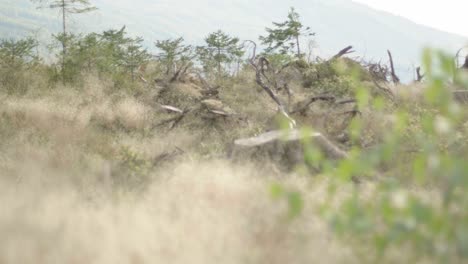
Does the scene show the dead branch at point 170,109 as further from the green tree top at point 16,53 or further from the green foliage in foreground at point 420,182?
the green foliage in foreground at point 420,182

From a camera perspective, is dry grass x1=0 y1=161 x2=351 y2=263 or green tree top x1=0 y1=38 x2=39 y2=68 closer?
dry grass x1=0 y1=161 x2=351 y2=263

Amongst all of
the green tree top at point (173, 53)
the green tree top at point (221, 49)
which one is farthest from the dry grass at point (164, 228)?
the green tree top at point (221, 49)

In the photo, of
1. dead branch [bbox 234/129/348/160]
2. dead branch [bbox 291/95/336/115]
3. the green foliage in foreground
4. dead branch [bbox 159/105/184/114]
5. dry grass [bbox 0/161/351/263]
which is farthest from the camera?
dead branch [bbox 159/105/184/114]

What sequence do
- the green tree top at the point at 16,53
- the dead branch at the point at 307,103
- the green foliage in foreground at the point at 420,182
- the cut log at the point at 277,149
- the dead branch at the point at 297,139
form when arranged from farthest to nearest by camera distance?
the green tree top at the point at 16,53, the dead branch at the point at 307,103, the dead branch at the point at 297,139, the cut log at the point at 277,149, the green foliage in foreground at the point at 420,182

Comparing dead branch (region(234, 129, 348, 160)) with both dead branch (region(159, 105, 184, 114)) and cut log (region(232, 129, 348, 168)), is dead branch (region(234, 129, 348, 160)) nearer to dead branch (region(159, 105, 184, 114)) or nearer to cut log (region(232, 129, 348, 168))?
cut log (region(232, 129, 348, 168))

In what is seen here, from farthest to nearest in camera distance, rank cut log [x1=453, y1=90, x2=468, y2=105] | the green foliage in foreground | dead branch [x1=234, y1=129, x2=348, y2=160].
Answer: cut log [x1=453, y1=90, x2=468, y2=105] < dead branch [x1=234, y1=129, x2=348, y2=160] < the green foliage in foreground

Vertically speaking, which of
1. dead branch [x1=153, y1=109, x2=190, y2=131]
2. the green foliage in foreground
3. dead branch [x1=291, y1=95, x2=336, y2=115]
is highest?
the green foliage in foreground

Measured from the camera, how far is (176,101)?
1390 centimetres

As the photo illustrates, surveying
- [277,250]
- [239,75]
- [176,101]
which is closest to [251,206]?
[277,250]

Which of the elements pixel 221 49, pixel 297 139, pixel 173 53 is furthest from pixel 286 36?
pixel 297 139

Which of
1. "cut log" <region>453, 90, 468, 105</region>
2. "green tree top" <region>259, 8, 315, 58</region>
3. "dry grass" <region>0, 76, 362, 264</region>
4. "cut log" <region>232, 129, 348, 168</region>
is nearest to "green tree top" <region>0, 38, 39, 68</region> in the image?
"dry grass" <region>0, 76, 362, 264</region>

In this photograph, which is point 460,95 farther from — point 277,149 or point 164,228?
point 164,228

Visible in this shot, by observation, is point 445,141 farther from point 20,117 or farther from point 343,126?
point 20,117

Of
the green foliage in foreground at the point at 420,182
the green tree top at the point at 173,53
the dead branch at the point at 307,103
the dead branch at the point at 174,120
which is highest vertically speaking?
the green foliage in foreground at the point at 420,182
